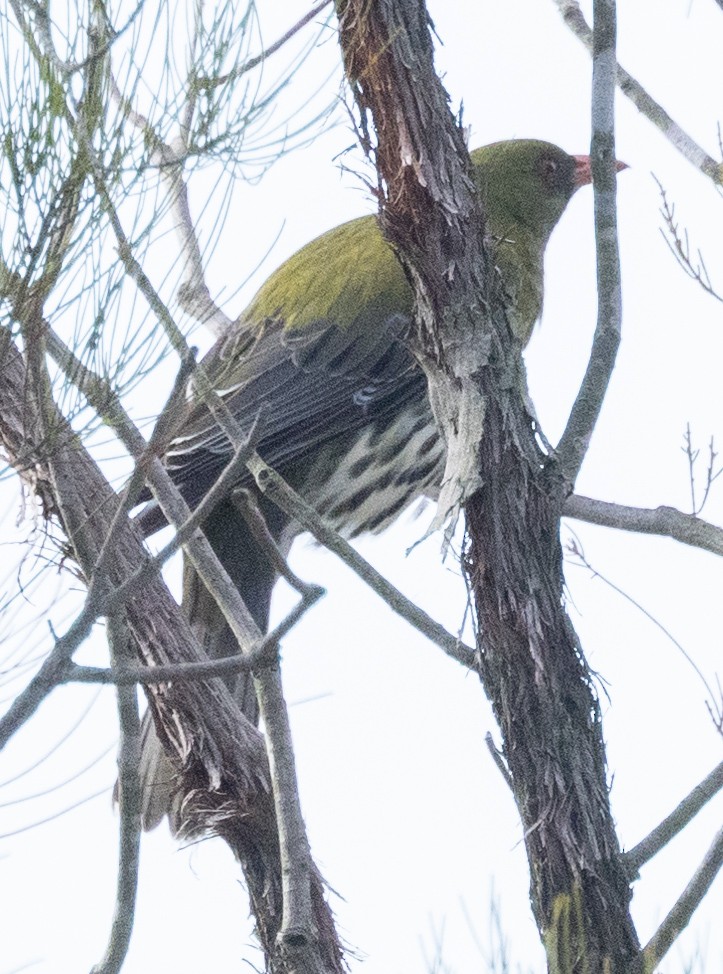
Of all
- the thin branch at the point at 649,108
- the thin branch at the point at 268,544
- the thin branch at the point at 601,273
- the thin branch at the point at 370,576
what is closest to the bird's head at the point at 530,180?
the thin branch at the point at 649,108

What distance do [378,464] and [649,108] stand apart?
4.68 ft

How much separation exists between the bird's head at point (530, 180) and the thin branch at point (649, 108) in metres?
1.27

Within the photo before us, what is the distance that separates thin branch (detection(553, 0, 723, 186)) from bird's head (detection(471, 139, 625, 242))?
127 centimetres

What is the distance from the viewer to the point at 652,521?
12.9 feet

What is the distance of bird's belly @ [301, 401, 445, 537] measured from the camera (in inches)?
198

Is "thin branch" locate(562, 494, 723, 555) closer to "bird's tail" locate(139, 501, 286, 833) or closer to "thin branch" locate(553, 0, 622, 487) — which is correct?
"thin branch" locate(553, 0, 622, 487)

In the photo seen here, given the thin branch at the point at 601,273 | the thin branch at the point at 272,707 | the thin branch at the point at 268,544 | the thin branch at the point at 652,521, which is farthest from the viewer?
the thin branch at the point at 652,521

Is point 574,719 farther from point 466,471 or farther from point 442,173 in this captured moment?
point 442,173

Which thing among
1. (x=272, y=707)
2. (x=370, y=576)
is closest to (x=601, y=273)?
(x=370, y=576)

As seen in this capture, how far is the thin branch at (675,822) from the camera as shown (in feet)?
8.77

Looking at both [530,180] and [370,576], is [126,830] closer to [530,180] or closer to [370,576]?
[370,576]

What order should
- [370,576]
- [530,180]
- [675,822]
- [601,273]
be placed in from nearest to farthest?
1. [675,822]
2. [370,576]
3. [601,273]
4. [530,180]

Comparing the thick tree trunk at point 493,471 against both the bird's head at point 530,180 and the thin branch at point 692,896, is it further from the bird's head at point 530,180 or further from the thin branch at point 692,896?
the bird's head at point 530,180

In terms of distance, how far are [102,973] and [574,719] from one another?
96 centimetres
